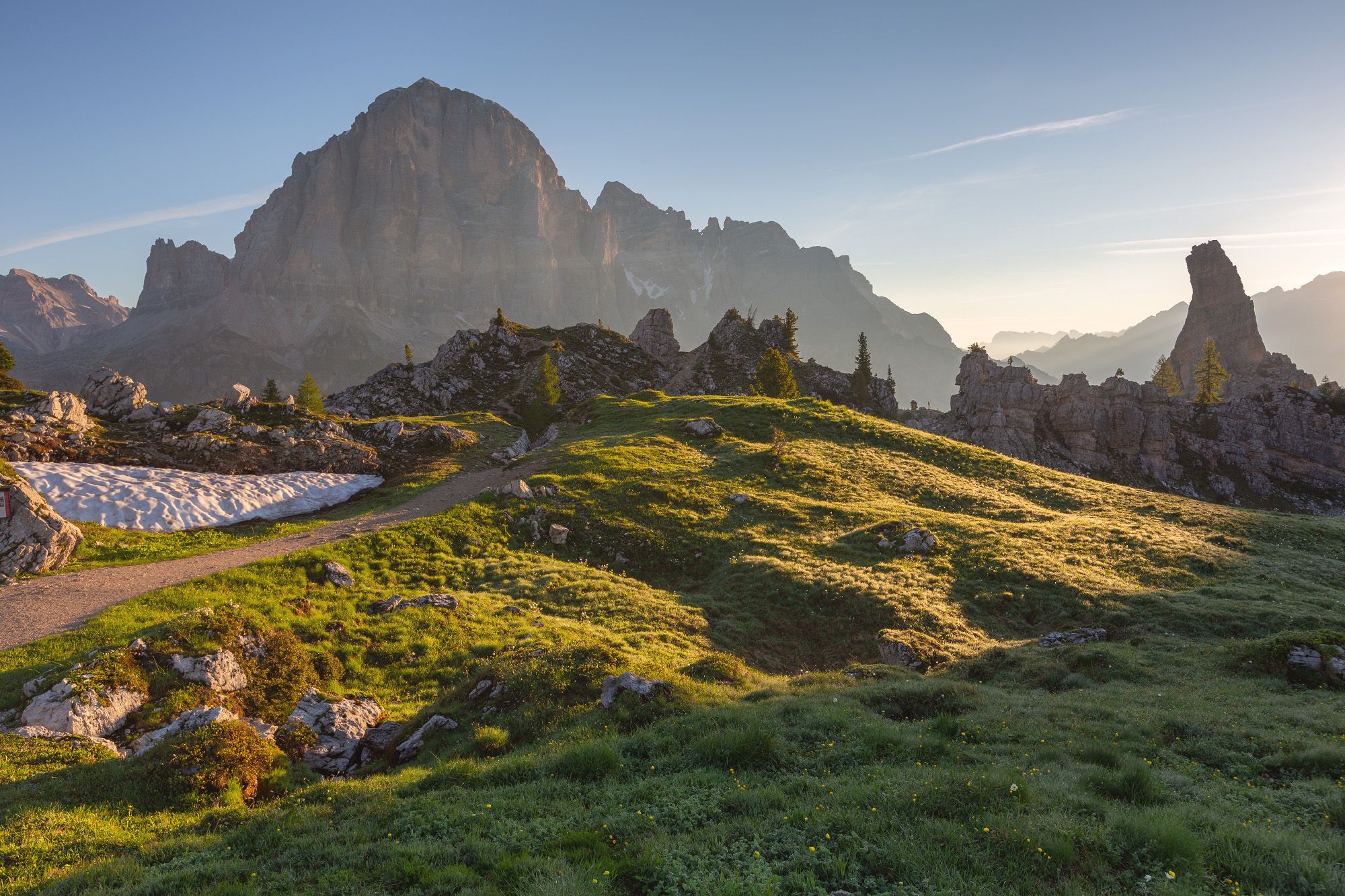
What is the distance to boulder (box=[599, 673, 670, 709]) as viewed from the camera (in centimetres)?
1502

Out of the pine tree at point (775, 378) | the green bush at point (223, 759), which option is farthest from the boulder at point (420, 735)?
the pine tree at point (775, 378)

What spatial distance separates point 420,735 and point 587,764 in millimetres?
5362

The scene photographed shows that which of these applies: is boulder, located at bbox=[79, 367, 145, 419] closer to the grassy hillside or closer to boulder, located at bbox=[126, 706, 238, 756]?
the grassy hillside

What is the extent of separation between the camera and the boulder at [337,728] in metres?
13.8

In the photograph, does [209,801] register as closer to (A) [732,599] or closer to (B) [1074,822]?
(B) [1074,822]

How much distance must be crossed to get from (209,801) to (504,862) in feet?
25.1

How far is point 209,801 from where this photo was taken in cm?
1128

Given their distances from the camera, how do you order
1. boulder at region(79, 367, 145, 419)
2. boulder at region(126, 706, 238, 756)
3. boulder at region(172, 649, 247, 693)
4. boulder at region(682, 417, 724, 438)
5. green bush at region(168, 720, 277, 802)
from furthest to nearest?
boulder at region(682, 417, 724, 438), boulder at region(79, 367, 145, 419), boulder at region(172, 649, 247, 693), boulder at region(126, 706, 238, 756), green bush at region(168, 720, 277, 802)

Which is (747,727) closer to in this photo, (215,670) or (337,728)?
(337,728)

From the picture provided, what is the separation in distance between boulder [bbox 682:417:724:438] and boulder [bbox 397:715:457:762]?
45.3 metres

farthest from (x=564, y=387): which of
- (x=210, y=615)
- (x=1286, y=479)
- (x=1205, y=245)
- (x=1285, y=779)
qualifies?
(x=1205, y=245)

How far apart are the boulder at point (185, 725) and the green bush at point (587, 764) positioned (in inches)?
331

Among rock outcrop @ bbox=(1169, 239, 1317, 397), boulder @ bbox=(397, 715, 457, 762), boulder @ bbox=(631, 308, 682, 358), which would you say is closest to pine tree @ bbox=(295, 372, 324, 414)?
boulder @ bbox=(631, 308, 682, 358)

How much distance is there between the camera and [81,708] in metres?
14.0
